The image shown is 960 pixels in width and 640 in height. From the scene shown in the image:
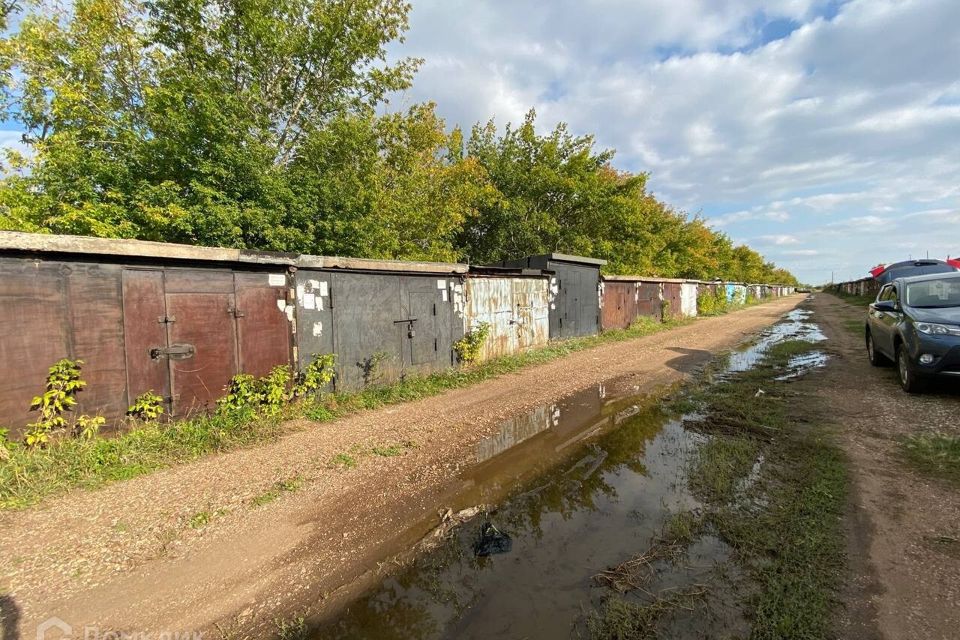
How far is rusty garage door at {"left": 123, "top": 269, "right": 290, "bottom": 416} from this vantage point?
5348mm

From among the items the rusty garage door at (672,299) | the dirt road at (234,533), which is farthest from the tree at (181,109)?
the rusty garage door at (672,299)

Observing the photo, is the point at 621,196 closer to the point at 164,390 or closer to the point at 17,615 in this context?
the point at 164,390

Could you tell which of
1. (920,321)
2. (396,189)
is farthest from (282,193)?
(920,321)

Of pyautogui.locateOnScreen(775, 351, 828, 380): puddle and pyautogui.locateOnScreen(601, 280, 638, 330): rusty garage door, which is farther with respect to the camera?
pyautogui.locateOnScreen(601, 280, 638, 330): rusty garage door

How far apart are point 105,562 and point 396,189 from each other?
15.0 metres

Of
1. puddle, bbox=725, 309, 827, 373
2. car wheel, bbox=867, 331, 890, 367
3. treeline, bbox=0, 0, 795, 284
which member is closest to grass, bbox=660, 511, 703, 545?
puddle, bbox=725, 309, 827, 373

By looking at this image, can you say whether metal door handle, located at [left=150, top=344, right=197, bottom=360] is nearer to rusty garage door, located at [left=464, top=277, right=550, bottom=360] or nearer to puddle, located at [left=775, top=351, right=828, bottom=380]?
rusty garage door, located at [left=464, top=277, right=550, bottom=360]

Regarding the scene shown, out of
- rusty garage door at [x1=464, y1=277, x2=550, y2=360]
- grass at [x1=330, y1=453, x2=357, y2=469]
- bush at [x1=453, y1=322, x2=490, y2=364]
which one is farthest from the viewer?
rusty garage door at [x1=464, y1=277, x2=550, y2=360]

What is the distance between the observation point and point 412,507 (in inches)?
152

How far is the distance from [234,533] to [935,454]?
6.91 metres

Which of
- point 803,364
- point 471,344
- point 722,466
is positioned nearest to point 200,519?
point 722,466

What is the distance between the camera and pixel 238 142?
1180cm

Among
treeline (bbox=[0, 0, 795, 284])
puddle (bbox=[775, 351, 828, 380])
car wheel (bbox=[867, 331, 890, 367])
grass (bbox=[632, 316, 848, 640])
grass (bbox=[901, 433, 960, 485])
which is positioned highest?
treeline (bbox=[0, 0, 795, 284])

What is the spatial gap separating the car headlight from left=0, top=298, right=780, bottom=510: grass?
7661 millimetres
